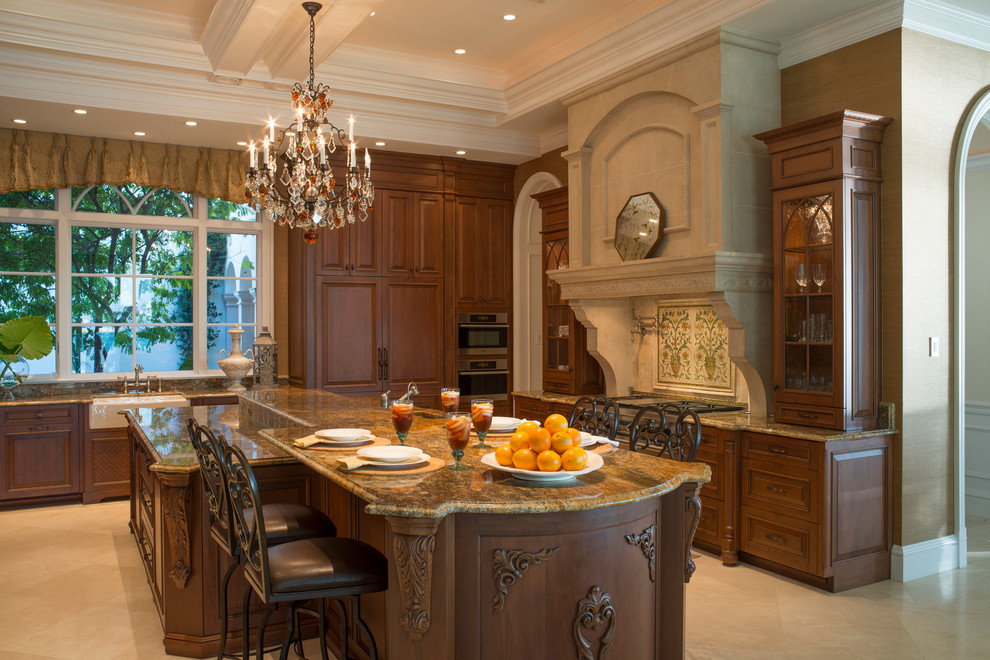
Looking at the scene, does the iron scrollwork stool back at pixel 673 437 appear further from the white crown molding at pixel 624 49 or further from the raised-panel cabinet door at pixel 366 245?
the raised-panel cabinet door at pixel 366 245

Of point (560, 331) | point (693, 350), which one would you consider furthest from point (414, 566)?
point (560, 331)

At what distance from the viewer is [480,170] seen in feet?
22.9

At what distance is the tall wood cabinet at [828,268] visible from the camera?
12.5 feet

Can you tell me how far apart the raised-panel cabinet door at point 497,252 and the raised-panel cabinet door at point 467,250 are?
5cm

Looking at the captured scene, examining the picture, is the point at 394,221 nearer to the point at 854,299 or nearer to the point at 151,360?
the point at 151,360

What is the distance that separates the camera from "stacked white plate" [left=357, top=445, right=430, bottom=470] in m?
2.41

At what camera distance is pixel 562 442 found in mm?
2279

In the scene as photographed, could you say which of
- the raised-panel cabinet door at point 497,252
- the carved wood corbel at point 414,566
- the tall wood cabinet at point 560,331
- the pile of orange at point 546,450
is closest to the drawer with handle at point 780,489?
the tall wood cabinet at point 560,331

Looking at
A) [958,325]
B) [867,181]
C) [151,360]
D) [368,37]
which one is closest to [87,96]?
[368,37]

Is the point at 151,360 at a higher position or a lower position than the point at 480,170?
lower

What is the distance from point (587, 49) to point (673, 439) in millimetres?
2957

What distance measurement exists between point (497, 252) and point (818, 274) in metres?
3.53

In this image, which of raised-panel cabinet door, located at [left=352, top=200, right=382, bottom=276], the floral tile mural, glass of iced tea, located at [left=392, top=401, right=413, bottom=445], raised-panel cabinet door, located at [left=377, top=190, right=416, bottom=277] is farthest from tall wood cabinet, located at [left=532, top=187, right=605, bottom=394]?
glass of iced tea, located at [left=392, top=401, right=413, bottom=445]

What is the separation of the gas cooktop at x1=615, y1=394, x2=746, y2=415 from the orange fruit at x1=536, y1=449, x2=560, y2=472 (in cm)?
213
